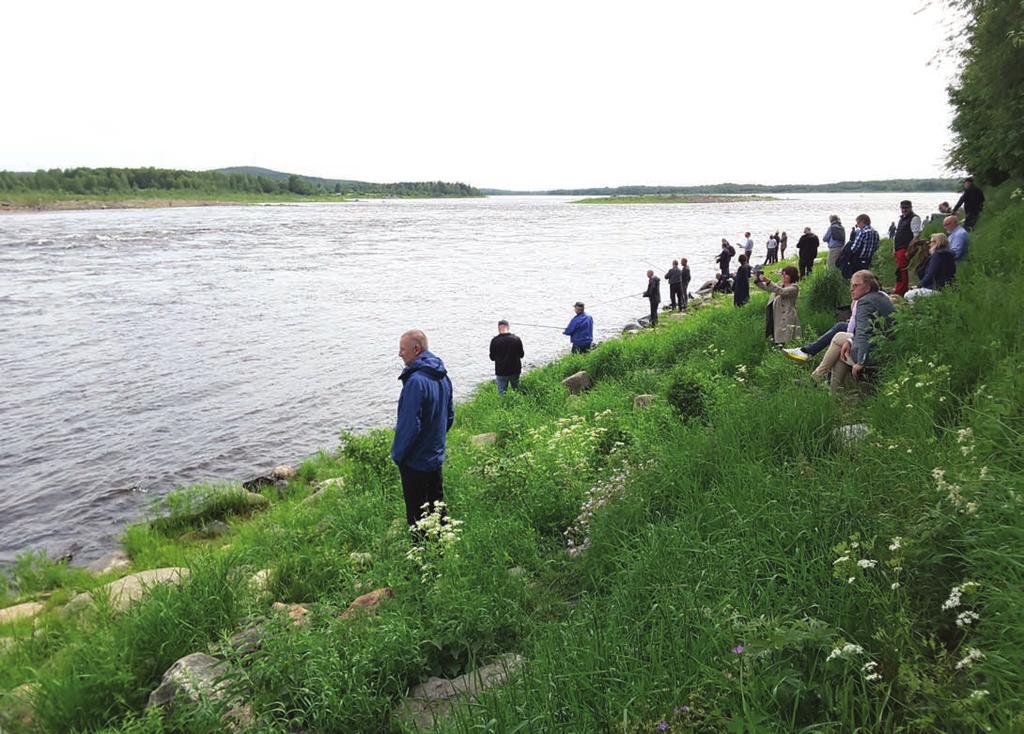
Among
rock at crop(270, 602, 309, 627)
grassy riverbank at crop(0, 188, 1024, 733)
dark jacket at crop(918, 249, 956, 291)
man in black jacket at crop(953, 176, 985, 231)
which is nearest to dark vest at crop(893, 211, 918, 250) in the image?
man in black jacket at crop(953, 176, 985, 231)

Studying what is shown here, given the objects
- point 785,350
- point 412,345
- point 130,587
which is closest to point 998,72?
point 785,350

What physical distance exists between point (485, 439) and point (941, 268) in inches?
292

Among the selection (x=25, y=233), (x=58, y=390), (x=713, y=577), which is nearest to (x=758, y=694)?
(x=713, y=577)

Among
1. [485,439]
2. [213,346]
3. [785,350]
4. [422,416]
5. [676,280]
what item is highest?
[422,416]

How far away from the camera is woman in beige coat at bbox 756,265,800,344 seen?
33.7 feet

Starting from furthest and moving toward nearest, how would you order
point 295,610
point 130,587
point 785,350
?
point 785,350, point 130,587, point 295,610

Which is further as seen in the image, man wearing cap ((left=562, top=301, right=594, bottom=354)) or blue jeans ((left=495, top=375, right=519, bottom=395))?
man wearing cap ((left=562, top=301, right=594, bottom=354))

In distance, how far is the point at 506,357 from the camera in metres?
13.1

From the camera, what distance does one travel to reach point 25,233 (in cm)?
5662

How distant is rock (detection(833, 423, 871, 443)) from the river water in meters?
9.46

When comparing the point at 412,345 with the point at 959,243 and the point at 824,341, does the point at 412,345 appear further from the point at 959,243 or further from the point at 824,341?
the point at 959,243

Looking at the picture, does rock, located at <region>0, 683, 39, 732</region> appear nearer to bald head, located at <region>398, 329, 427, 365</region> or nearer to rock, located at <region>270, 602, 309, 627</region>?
rock, located at <region>270, 602, 309, 627</region>

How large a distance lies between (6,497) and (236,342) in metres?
11.1

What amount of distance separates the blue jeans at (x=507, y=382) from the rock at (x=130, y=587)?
24.8ft
